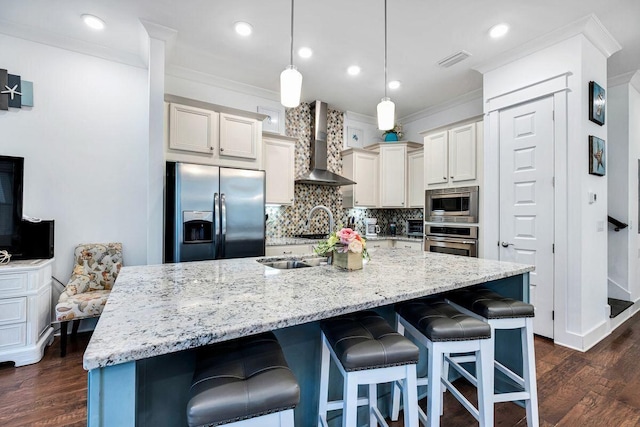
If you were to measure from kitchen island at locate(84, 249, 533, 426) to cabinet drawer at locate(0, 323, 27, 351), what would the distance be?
1.53 m

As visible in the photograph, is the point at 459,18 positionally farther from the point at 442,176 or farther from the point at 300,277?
the point at 300,277

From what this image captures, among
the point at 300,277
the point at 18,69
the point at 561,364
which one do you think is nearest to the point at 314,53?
the point at 300,277

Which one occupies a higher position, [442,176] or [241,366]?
[442,176]

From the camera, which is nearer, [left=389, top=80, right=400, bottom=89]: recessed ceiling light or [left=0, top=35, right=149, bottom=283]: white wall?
[left=0, top=35, right=149, bottom=283]: white wall

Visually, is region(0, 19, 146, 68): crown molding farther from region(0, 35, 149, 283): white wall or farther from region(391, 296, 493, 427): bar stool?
region(391, 296, 493, 427): bar stool

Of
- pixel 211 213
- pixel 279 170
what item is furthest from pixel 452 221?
pixel 211 213

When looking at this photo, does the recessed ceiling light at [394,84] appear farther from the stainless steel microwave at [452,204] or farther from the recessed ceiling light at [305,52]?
the stainless steel microwave at [452,204]

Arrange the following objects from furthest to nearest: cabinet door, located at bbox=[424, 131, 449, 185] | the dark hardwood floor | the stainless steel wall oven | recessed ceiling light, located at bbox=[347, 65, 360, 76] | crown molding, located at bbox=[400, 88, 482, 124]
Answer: crown molding, located at bbox=[400, 88, 482, 124], cabinet door, located at bbox=[424, 131, 449, 185], the stainless steel wall oven, recessed ceiling light, located at bbox=[347, 65, 360, 76], the dark hardwood floor

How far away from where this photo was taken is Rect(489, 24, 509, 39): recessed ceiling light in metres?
2.70

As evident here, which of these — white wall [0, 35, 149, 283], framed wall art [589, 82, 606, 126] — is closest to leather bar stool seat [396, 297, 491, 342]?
framed wall art [589, 82, 606, 126]

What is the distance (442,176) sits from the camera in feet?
13.3

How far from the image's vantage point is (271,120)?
430 centimetres

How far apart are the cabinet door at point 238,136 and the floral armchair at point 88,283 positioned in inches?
62.2

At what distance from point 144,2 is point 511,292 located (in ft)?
11.8
